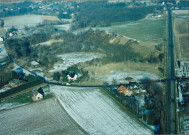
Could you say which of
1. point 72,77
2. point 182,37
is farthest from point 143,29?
point 72,77

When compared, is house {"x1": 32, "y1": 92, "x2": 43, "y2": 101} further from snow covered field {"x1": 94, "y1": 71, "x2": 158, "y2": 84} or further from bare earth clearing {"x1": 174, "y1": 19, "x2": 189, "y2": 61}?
bare earth clearing {"x1": 174, "y1": 19, "x2": 189, "y2": 61}

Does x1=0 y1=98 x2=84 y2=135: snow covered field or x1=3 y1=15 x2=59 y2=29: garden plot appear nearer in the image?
x1=0 y1=98 x2=84 y2=135: snow covered field

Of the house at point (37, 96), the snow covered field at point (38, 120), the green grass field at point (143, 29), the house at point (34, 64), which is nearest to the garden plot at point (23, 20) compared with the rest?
the green grass field at point (143, 29)

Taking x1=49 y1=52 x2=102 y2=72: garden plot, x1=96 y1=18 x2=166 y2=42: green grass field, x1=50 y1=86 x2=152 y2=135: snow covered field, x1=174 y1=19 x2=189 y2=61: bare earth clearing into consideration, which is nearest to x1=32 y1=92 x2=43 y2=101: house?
x1=50 y1=86 x2=152 y2=135: snow covered field

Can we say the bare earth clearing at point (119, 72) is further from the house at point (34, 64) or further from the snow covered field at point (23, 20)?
the snow covered field at point (23, 20)

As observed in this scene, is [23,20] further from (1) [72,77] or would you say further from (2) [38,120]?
(2) [38,120]

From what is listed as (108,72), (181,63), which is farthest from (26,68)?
(181,63)
